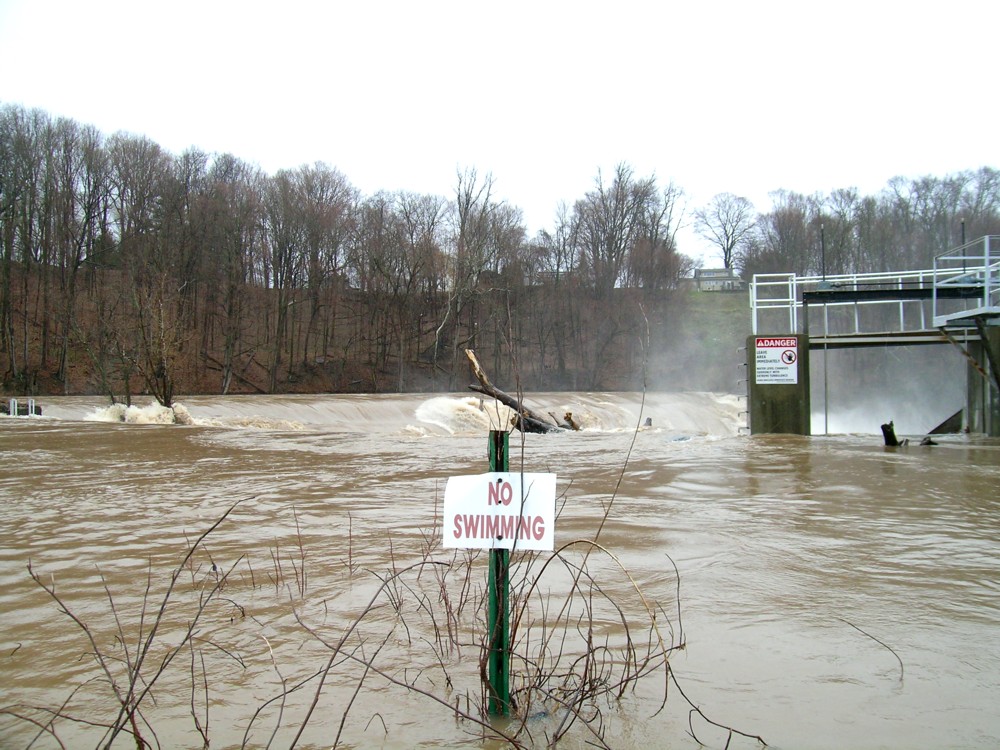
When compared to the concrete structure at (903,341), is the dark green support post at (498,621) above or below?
below

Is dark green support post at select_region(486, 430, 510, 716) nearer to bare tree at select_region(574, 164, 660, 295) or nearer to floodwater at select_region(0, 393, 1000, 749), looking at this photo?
floodwater at select_region(0, 393, 1000, 749)

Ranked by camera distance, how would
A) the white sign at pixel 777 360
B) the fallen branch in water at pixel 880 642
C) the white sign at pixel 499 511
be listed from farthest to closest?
the white sign at pixel 777 360 < the fallen branch in water at pixel 880 642 < the white sign at pixel 499 511

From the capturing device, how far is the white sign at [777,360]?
707 inches

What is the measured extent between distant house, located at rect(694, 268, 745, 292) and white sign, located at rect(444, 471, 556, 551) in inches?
2325

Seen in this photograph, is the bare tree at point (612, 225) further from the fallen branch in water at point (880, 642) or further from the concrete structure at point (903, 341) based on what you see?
the fallen branch in water at point (880, 642)

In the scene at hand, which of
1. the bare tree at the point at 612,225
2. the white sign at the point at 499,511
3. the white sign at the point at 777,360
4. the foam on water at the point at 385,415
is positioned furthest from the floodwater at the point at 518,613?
the bare tree at the point at 612,225

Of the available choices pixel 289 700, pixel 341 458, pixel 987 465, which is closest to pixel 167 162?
pixel 341 458

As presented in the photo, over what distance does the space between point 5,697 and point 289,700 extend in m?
1.30

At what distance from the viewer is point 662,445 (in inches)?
693

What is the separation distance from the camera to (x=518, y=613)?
11.3ft

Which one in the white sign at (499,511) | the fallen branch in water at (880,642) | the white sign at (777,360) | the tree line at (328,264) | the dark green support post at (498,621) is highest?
the tree line at (328,264)

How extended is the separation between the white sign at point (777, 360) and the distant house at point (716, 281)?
43.0 meters

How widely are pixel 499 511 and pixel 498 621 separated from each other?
1.42 ft

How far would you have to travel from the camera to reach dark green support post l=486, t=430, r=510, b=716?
3.16 meters
